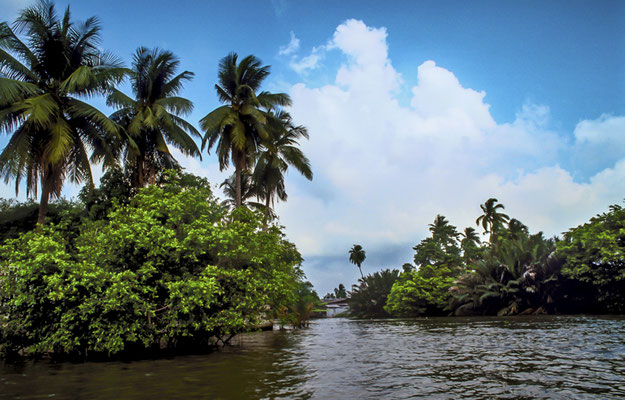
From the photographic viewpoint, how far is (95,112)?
18.6 meters

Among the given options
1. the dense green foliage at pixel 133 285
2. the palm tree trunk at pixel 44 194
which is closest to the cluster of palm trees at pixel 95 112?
the palm tree trunk at pixel 44 194

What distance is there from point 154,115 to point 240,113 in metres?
6.04

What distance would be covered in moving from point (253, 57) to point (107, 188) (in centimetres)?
1314

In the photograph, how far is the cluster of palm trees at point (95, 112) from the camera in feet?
57.2

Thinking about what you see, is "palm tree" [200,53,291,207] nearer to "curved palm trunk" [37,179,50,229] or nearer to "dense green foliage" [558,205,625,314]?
"curved palm trunk" [37,179,50,229]

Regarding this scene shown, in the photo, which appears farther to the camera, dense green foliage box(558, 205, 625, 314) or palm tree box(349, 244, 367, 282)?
palm tree box(349, 244, 367, 282)

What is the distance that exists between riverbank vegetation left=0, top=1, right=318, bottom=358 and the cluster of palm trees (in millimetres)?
69

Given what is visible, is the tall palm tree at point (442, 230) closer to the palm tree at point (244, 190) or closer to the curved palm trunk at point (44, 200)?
the palm tree at point (244, 190)

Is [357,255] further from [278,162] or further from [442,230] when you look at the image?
[278,162]

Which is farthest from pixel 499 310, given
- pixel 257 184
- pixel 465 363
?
pixel 465 363

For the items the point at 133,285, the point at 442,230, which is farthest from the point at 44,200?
the point at 442,230

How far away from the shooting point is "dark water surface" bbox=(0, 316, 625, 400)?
247 inches

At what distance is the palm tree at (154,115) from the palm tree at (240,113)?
7.63 feet

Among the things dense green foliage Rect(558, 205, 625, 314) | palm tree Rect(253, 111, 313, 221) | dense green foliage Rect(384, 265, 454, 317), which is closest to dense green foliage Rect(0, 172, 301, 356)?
palm tree Rect(253, 111, 313, 221)
